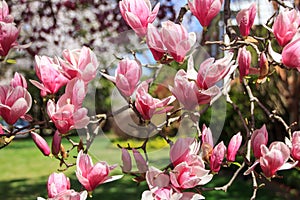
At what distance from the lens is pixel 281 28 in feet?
3.82

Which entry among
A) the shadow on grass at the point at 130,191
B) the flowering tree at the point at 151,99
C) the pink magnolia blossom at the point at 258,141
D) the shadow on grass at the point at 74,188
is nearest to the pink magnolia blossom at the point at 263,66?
the flowering tree at the point at 151,99

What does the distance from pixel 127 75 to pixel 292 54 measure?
1.18 ft

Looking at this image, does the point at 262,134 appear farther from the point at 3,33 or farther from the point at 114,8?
the point at 114,8

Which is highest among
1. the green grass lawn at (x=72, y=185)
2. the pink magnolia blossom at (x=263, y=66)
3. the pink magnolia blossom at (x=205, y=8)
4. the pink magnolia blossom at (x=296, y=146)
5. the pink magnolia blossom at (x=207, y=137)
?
the pink magnolia blossom at (x=205, y=8)

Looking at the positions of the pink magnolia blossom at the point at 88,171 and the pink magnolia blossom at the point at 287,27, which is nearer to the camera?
the pink magnolia blossom at the point at 88,171

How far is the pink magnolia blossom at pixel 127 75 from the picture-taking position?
3.32ft

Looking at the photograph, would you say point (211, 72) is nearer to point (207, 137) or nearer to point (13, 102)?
point (207, 137)

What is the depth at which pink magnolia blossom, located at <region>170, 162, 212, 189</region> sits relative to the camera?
39.0 inches

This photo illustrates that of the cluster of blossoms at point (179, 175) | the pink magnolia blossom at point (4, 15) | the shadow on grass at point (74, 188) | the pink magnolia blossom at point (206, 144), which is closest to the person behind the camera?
the cluster of blossoms at point (179, 175)

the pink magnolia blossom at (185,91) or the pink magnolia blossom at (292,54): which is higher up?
the pink magnolia blossom at (292,54)

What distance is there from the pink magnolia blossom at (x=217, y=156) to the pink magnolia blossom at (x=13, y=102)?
392 millimetres

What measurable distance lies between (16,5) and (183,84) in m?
4.10

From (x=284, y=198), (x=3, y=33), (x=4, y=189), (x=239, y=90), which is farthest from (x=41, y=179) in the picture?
(x=3, y=33)

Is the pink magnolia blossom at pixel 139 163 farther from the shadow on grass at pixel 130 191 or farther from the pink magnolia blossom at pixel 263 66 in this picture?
the shadow on grass at pixel 130 191
